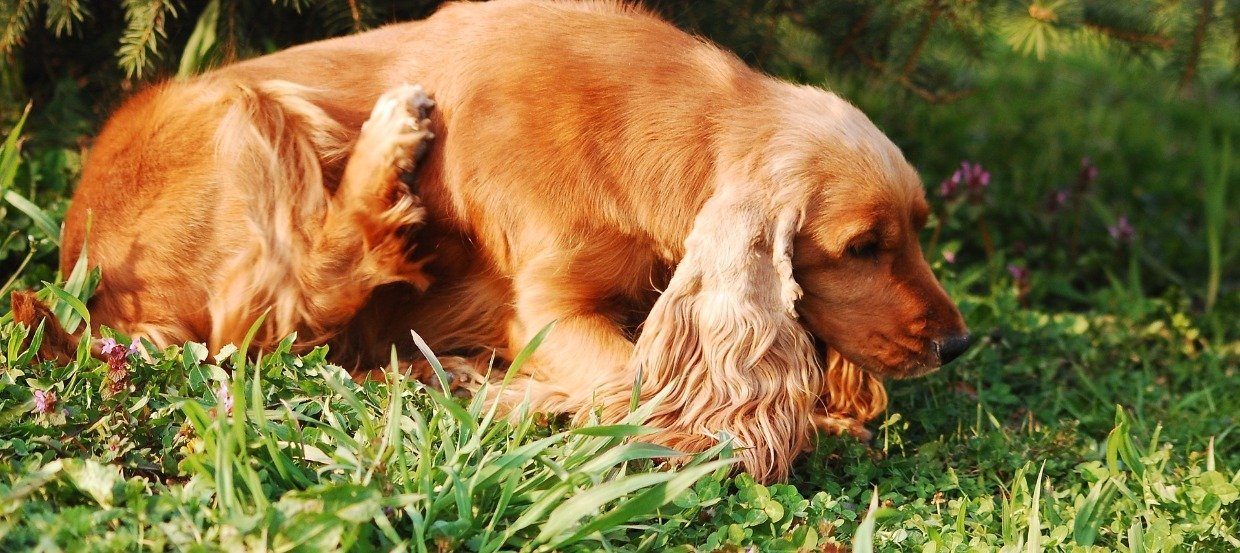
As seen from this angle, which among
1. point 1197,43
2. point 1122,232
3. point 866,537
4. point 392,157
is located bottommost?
point 1122,232

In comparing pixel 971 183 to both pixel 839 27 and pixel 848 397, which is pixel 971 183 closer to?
pixel 839 27

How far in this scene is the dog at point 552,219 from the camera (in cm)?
280

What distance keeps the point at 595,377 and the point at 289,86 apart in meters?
1.06

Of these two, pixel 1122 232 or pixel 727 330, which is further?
pixel 1122 232

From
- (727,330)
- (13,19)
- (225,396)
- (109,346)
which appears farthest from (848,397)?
(13,19)

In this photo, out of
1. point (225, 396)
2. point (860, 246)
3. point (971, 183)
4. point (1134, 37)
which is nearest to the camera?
point (225, 396)

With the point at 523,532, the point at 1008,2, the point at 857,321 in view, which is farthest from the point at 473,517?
the point at 1008,2

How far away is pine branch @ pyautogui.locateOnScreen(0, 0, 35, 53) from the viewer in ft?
11.3

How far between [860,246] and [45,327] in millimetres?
1937

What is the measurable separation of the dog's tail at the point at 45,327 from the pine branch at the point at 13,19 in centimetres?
100

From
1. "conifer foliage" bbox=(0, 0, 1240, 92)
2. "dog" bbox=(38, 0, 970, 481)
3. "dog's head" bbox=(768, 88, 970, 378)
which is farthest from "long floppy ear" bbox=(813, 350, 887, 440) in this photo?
"conifer foliage" bbox=(0, 0, 1240, 92)

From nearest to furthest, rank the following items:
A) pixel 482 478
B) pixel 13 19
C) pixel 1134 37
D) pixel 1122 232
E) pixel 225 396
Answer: pixel 482 478 → pixel 225 396 → pixel 13 19 → pixel 1134 37 → pixel 1122 232

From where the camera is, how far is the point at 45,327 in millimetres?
2854

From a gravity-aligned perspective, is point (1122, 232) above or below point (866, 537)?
below
